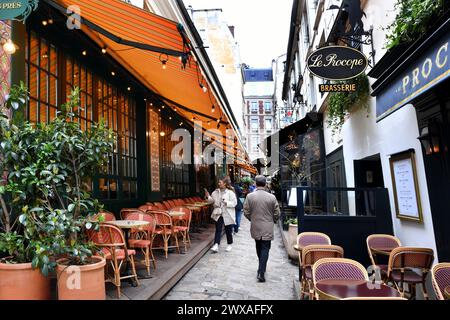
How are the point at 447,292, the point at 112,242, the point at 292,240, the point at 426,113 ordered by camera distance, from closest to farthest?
the point at 447,292
the point at 426,113
the point at 112,242
the point at 292,240

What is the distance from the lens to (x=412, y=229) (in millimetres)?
5336

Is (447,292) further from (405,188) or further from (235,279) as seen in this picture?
(235,279)

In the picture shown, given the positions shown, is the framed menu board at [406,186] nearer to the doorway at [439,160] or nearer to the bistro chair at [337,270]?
the doorway at [439,160]

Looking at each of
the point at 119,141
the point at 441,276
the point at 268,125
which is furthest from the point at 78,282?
the point at 268,125

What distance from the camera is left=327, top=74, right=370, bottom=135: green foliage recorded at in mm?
6781

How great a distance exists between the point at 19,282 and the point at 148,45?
378 centimetres

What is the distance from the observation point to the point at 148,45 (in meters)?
5.39

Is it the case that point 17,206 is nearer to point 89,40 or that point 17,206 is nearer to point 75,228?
point 75,228

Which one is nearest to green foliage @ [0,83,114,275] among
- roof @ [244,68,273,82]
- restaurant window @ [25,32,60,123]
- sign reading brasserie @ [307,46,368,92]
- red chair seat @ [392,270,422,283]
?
restaurant window @ [25,32,60,123]

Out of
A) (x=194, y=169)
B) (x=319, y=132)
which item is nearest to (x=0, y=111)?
(x=319, y=132)

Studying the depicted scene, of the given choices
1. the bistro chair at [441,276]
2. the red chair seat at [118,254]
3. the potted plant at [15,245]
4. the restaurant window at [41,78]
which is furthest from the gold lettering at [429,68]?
the restaurant window at [41,78]

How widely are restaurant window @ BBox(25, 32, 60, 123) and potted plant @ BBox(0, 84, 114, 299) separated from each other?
1.42m

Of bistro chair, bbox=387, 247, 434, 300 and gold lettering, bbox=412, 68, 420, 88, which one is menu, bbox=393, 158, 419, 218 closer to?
bistro chair, bbox=387, 247, 434, 300
